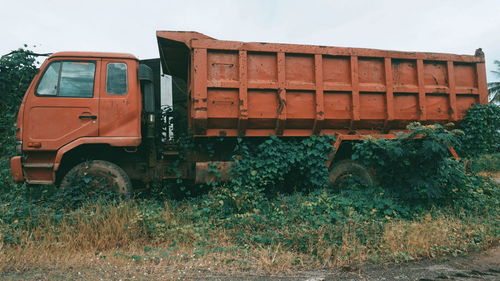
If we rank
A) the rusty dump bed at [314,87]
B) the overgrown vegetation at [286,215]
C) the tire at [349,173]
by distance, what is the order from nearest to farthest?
the overgrown vegetation at [286,215], the rusty dump bed at [314,87], the tire at [349,173]

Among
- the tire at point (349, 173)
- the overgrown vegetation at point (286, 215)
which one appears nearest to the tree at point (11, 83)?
the overgrown vegetation at point (286, 215)

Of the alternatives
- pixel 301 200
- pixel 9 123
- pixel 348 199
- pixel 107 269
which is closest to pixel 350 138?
pixel 348 199

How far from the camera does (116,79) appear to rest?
505 centimetres

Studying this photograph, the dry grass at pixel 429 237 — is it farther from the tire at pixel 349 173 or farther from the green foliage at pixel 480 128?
the green foliage at pixel 480 128

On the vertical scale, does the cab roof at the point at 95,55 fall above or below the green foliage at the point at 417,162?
above

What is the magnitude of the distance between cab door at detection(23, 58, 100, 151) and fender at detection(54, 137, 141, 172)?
0.09m

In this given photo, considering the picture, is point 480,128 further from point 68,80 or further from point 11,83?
point 11,83

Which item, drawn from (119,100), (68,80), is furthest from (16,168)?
(119,100)

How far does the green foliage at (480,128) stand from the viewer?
586 cm

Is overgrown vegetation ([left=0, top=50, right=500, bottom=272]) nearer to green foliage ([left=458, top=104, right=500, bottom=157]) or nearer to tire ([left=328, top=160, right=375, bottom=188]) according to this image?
green foliage ([left=458, top=104, right=500, bottom=157])

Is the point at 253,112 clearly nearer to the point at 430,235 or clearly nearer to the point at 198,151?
the point at 198,151

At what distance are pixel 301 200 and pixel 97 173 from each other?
3.24m

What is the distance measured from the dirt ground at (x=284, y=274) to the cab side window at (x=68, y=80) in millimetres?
2733

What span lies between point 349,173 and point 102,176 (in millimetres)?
4217
